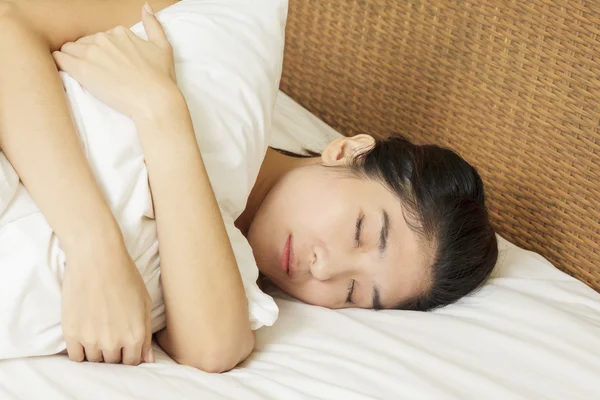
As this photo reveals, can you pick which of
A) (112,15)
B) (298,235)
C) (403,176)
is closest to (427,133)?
(403,176)

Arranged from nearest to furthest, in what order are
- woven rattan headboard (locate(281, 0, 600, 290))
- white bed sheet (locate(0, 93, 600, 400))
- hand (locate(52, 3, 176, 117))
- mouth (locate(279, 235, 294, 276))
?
1. white bed sheet (locate(0, 93, 600, 400))
2. hand (locate(52, 3, 176, 117))
3. mouth (locate(279, 235, 294, 276))
4. woven rattan headboard (locate(281, 0, 600, 290))

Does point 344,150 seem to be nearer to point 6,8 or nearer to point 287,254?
point 287,254

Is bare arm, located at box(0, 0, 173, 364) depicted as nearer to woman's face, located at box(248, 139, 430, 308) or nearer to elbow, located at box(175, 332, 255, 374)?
elbow, located at box(175, 332, 255, 374)

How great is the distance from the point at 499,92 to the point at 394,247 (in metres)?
0.49

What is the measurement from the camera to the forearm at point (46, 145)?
908mm

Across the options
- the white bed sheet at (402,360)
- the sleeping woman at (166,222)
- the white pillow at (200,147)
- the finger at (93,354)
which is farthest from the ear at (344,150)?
the finger at (93,354)

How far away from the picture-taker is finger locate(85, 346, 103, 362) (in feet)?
2.96

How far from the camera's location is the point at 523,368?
40.9 inches

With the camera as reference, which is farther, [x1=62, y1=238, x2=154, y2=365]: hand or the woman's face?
the woman's face

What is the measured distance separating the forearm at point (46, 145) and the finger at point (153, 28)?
0.48 feet

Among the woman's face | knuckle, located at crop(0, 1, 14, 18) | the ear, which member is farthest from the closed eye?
knuckle, located at crop(0, 1, 14, 18)

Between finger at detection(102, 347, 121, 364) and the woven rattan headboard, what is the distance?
0.80m

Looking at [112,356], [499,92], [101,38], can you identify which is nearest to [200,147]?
[101,38]

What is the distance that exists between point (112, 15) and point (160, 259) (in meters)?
0.40
